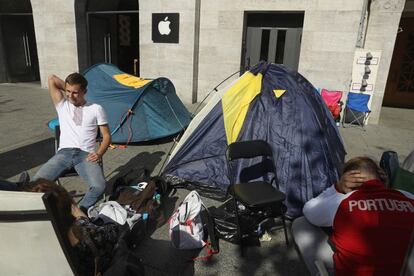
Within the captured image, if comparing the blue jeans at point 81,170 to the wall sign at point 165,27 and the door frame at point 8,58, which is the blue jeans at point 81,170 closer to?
the wall sign at point 165,27

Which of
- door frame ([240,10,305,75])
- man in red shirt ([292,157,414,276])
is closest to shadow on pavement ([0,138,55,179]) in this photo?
man in red shirt ([292,157,414,276])

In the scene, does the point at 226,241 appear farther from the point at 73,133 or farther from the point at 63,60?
the point at 63,60

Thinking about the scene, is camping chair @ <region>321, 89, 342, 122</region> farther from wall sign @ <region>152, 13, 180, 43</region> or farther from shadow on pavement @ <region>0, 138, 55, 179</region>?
shadow on pavement @ <region>0, 138, 55, 179</region>

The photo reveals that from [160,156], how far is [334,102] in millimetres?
5117

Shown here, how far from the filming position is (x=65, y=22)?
37.2ft

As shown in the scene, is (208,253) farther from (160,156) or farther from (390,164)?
(160,156)

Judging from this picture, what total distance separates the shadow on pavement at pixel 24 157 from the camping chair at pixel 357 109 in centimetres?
721

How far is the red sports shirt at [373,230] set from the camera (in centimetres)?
169

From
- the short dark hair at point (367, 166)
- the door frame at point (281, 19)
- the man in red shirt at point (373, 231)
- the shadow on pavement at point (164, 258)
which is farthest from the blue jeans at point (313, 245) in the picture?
the door frame at point (281, 19)

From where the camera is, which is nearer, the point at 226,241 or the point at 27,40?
the point at 226,241

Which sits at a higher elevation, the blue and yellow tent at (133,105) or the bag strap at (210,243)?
the blue and yellow tent at (133,105)

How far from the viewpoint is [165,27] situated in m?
9.73

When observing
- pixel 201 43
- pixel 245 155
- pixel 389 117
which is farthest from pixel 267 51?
pixel 245 155

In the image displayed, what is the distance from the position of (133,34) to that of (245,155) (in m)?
12.7
